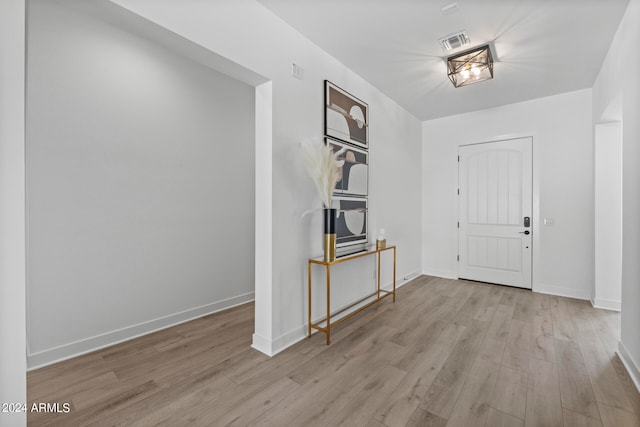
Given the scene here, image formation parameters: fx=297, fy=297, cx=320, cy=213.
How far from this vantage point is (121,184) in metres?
2.58

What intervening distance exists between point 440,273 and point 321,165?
135 inches

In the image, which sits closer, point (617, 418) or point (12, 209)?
point (12, 209)

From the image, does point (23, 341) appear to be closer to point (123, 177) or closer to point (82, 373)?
point (82, 373)

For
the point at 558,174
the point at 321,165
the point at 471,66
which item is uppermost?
the point at 471,66

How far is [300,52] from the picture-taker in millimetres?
2611

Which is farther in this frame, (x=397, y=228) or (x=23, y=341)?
(x=397, y=228)

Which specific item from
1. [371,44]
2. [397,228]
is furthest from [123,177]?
[397,228]

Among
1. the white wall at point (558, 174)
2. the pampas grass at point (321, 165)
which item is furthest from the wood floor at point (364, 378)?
the pampas grass at point (321, 165)

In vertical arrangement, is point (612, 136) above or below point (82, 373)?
above

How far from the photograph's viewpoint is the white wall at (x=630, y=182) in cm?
201

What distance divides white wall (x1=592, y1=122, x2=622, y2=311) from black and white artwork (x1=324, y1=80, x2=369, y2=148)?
276cm

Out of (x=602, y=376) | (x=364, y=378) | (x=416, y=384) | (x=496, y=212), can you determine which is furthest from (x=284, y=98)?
(x=496, y=212)

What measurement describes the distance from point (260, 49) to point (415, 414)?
2.64 m

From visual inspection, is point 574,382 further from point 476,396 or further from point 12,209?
point 12,209
